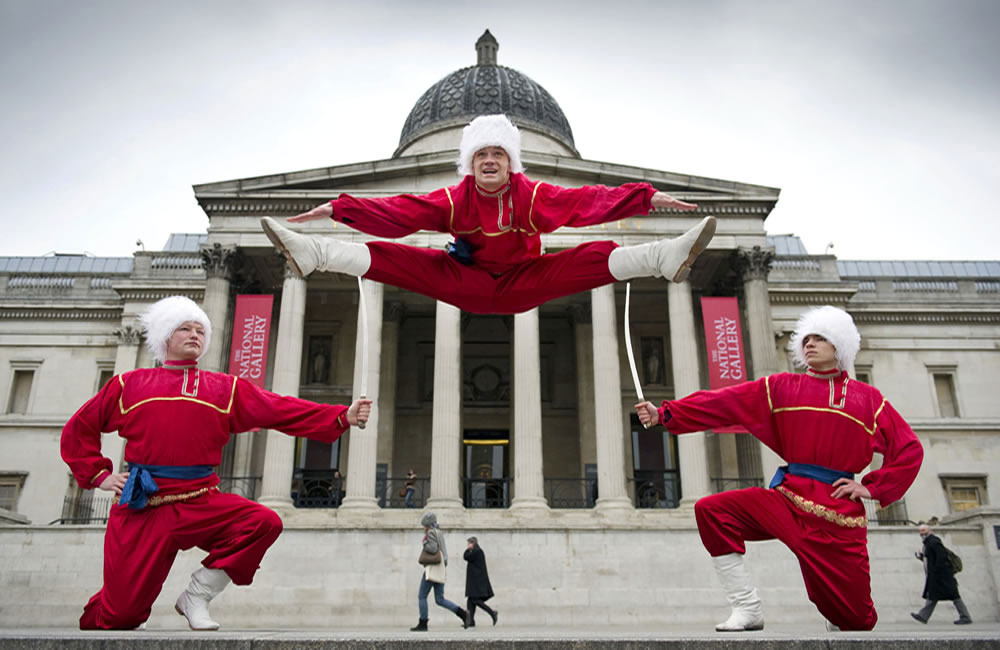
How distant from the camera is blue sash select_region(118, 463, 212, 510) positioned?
18.2 feet

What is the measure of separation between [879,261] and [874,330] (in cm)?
1052

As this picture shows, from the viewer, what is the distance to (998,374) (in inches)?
1296

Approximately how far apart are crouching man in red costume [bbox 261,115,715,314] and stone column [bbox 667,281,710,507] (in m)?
15.3

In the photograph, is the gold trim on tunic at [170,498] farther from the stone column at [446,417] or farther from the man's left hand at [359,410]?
the stone column at [446,417]

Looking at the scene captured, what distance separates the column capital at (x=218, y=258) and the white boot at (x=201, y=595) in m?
20.4

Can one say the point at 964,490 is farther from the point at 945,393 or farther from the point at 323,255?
the point at 323,255

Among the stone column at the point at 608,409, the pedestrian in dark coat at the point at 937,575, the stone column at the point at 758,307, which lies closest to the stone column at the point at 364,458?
the stone column at the point at 608,409

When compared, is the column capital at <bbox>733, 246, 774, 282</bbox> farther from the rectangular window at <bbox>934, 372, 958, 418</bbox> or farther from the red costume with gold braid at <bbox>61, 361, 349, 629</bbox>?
the red costume with gold braid at <bbox>61, 361, 349, 629</bbox>

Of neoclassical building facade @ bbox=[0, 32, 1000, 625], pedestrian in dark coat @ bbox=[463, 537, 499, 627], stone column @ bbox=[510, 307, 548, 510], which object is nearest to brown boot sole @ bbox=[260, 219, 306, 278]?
pedestrian in dark coat @ bbox=[463, 537, 499, 627]

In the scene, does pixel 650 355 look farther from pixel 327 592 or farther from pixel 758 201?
pixel 327 592

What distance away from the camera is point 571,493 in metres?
27.0

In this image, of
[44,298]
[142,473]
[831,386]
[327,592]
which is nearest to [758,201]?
[327,592]

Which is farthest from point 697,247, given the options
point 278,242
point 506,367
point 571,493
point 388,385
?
point 506,367

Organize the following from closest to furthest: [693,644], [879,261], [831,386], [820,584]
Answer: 1. [693,644]
2. [820,584]
3. [831,386]
4. [879,261]
